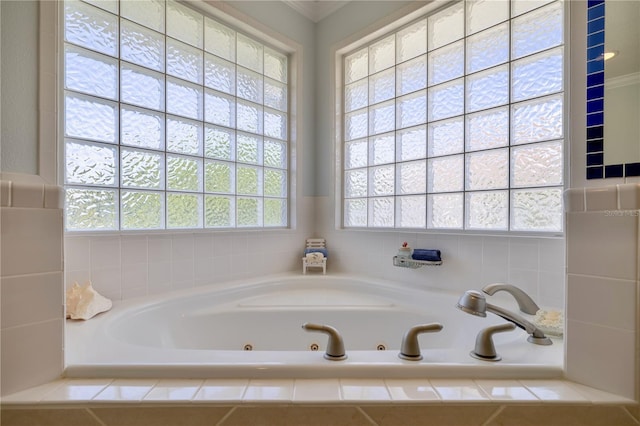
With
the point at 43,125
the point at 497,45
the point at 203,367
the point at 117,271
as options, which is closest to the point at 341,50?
the point at 497,45

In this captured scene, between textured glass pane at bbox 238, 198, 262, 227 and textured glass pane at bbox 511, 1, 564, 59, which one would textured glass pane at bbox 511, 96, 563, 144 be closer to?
textured glass pane at bbox 511, 1, 564, 59

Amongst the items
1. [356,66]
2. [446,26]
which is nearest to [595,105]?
[446,26]

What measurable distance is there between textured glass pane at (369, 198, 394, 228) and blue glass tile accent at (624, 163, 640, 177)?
1316mm

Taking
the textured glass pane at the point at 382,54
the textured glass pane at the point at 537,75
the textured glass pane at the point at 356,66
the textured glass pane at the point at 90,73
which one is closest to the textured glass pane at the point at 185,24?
the textured glass pane at the point at 90,73

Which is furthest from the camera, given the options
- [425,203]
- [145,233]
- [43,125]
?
[425,203]

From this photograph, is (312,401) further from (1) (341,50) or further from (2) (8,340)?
(1) (341,50)

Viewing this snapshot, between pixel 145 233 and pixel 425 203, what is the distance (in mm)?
1674

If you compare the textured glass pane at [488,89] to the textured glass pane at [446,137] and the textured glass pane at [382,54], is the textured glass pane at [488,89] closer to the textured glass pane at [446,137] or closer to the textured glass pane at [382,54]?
the textured glass pane at [446,137]

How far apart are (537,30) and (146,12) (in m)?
2.11

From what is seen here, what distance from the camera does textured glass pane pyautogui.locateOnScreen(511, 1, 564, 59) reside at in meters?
1.48

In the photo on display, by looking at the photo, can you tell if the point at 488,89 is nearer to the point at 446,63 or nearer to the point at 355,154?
the point at 446,63

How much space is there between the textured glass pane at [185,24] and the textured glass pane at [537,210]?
6.91ft
